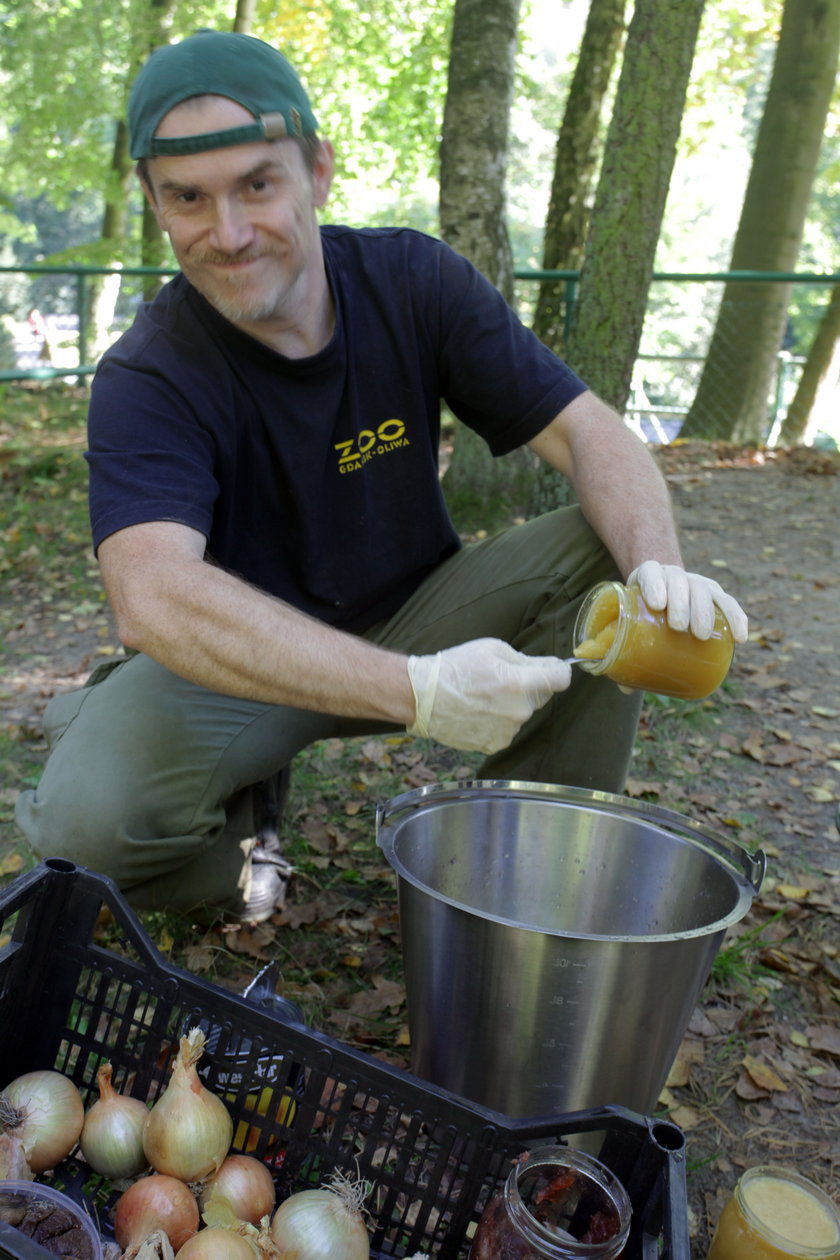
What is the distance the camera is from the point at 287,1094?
59.1 inches

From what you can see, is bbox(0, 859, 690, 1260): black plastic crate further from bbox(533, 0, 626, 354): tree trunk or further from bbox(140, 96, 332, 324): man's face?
bbox(533, 0, 626, 354): tree trunk

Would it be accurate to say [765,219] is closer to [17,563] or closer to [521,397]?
[17,563]

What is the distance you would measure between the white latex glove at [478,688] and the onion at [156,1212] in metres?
0.87

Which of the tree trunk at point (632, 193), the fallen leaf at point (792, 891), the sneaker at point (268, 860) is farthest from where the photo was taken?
the tree trunk at point (632, 193)

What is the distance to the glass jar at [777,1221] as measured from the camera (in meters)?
1.52

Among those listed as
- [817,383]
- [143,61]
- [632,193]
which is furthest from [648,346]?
[632,193]

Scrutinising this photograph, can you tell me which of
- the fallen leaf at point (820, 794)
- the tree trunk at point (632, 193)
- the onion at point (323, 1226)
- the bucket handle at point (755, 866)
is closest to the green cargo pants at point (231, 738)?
the bucket handle at point (755, 866)

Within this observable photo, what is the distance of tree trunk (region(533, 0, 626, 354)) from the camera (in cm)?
752

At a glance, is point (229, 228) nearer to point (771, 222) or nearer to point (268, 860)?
point (268, 860)

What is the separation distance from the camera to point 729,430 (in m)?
9.09

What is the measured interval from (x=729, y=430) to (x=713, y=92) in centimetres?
962

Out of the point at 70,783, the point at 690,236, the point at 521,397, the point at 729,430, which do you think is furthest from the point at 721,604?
the point at 690,236

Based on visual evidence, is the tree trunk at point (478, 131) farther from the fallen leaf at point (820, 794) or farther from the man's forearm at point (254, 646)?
the man's forearm at point (254, 646)

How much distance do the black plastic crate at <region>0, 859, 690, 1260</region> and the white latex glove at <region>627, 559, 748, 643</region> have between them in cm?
88
